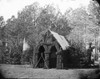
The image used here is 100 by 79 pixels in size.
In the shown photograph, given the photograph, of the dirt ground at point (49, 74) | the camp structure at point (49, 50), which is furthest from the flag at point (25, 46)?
the dirt ground at point (49, 74)

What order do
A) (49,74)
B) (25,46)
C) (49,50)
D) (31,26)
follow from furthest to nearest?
(25,46) < (31,26) < (49,50) < (49,74)

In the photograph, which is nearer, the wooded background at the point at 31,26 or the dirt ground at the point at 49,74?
the dirt ground at the point at 49,74

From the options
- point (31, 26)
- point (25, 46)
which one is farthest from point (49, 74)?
point (25, 46)

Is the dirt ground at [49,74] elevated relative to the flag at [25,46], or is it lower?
lower

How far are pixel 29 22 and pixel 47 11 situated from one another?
19.6ft

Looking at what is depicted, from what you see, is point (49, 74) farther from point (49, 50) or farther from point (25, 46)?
point (25, 46)

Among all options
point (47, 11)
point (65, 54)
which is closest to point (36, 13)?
point (47, 11)

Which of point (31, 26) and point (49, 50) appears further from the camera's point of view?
point (31, 26)

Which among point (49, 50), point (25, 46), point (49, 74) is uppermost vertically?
point (25, 46)

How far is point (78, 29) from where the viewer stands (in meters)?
31.1

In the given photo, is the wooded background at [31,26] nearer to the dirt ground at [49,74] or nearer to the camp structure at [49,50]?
the camp structure at [49,50]

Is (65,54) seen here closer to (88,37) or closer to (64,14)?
(88,37)

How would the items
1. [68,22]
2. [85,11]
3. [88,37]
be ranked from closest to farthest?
[88,37], [85,11], [68,22]

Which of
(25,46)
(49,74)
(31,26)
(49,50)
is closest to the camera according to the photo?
(49,74)
